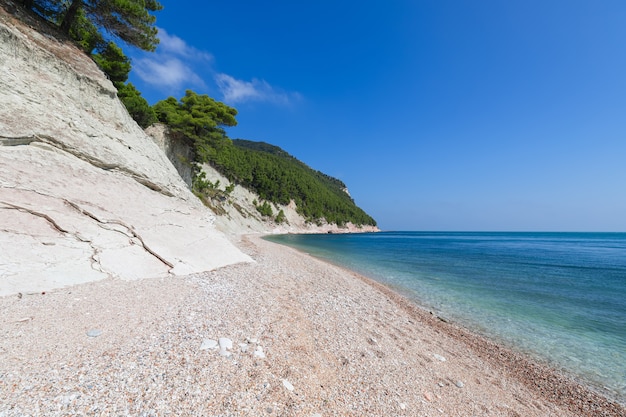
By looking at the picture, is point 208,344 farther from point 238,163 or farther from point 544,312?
point 238,163

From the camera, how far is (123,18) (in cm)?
1396

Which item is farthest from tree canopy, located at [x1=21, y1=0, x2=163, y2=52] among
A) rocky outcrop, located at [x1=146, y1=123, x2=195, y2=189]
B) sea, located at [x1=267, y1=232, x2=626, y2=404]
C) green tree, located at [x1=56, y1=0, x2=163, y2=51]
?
sea, located at [x1=267, y1=232, x2=626, y2=404]

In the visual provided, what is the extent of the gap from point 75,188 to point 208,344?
7.93 m

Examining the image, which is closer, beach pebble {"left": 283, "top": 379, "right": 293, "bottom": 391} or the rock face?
beach pebble {"left": 283, "top": 379, "right": 293, "bottom": 391}

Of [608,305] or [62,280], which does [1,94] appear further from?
[608,305]

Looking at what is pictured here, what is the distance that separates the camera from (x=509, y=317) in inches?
421

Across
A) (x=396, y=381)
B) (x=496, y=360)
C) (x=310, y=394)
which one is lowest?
(x=496, y=360)

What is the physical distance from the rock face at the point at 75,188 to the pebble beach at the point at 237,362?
42.5 inches

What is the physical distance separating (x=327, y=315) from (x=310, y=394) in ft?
12.1

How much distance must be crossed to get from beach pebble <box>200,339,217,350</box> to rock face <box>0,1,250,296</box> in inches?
157

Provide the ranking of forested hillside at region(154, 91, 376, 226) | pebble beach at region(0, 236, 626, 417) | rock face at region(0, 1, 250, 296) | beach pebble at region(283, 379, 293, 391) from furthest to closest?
forested hillside at region(154, 91, 376, 226) → rock face at region(0, 1, 250, 296) → beach pebble at region(283, 379, 293, 391) → pebble beach at region(0, 236, 626, 417)

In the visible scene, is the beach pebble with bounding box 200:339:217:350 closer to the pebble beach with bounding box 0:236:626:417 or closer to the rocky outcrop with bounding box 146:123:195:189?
the pebble beach with bounding box 0:236:626:417

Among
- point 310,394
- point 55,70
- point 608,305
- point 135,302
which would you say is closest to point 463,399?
point 310,394

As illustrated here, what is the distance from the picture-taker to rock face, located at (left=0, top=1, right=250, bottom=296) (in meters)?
6.34
